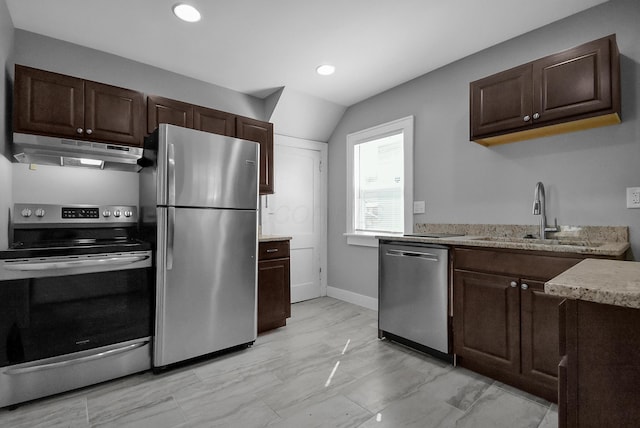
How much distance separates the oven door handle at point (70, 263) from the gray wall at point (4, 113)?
368 millimetres

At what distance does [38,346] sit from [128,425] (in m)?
0.77

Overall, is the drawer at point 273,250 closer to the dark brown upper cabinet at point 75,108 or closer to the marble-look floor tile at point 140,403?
the marble-look floor tile at point 140,403

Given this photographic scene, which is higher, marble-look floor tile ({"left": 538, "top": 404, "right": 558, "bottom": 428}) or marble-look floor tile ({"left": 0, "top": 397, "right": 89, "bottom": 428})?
marble-look floor tile ({"left": 538, "top": 404, "right": 558, "bottom": 428})

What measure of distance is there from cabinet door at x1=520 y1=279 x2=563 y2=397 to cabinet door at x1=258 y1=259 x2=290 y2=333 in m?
→ 1.99

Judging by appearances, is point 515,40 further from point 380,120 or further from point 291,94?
point 291,94

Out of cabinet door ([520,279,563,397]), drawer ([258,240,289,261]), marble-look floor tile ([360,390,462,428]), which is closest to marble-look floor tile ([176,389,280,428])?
marble-look floor tile ([360,390,462,428])

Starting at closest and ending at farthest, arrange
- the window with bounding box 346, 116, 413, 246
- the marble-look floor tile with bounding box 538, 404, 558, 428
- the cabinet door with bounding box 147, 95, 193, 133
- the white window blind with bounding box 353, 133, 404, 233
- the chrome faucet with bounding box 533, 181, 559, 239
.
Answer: the marble-look floor tile with bounding box 538, 404, 558, 428 < the chrome faucet with bounding box 533, 181, 559, 239 < the cabinet door with bounding box 147, 95, 193, 133 < the window with bounding box 346, 116, 413, 246 < the white window blind with bounding box 353, 133, 404, 233

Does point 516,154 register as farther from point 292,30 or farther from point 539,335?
point 292,30

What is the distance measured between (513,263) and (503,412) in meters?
0.85

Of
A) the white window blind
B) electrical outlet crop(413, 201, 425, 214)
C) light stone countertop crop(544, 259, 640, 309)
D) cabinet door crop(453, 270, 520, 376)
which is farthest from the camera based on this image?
the white window blind

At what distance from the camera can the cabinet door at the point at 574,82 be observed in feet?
6.02

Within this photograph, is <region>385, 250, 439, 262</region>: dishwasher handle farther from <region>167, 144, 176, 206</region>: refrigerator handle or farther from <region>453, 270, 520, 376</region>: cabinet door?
<region>167, 144, 176, 206</region>: refrigerator handle

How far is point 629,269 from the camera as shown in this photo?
983 mm

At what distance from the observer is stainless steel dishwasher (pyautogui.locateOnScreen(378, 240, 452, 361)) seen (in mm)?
2289
